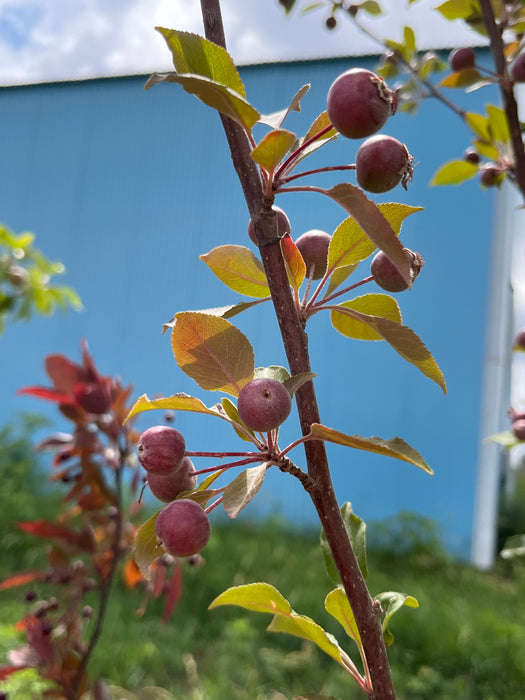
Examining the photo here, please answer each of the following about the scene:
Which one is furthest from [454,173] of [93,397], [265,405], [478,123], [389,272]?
[265,405]

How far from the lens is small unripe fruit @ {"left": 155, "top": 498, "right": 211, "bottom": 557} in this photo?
0.33m

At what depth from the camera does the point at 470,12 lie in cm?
101

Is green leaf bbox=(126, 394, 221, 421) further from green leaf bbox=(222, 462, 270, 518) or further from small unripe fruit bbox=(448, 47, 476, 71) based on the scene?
small unripe fruit bbox=(448, 47, 476, 71)

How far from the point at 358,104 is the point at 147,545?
27cm

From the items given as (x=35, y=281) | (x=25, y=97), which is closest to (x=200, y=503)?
(x=35, y=281)

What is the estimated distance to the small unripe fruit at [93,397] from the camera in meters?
0.98

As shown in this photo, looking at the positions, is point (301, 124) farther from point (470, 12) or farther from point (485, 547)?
point (485, 547)

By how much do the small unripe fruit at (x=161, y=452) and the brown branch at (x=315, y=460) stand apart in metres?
0.07

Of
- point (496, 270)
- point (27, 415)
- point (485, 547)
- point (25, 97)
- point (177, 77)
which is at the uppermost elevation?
point (25, 97)

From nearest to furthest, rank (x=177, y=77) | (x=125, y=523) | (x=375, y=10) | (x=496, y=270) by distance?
1. (x=177, y=77)
2. (x=125, y=523)
3. (x=375, y=10)
4. (x=496, y=270)

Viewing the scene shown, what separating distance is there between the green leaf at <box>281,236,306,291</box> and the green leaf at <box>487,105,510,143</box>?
0.66 m

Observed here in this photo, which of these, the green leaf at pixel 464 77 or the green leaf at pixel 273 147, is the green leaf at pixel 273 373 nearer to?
the green leaf at pixel 273 147

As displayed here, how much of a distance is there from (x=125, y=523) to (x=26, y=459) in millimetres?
2821

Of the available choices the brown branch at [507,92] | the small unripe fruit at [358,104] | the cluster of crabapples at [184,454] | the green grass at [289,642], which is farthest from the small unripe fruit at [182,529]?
the green grass at [289,642]
